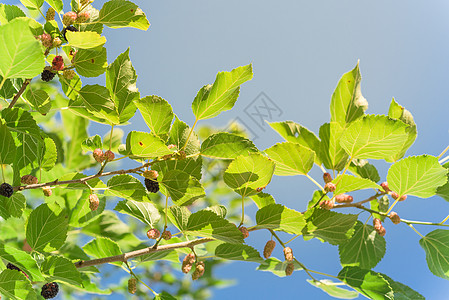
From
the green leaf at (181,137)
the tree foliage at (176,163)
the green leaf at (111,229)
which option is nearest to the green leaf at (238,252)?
the tree foliage at (176,163)

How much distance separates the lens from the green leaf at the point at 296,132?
3.09ft

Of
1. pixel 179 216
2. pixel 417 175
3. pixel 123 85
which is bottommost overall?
pixel 179 216

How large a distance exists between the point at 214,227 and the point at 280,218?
15cm

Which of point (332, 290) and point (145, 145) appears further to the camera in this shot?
point (332, 290)

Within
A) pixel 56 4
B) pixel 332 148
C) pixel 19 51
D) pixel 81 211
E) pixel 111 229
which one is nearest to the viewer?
pixel 19 51

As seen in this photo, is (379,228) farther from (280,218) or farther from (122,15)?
(122,15)

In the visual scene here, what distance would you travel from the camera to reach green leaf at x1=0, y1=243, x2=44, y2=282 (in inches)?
28.0

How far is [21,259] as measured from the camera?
72 cm

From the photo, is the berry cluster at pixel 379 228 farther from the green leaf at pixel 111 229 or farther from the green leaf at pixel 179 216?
the green leaf at pixel 111 229

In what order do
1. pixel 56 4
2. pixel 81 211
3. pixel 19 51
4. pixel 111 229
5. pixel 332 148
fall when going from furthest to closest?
pixel 111 229
pixel 81 211
pixel 332 148
pixel 56 4
pixel 19 51

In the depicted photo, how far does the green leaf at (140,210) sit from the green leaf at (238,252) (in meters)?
0.19

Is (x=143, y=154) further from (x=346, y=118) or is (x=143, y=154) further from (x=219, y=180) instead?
(x=219, y=180)

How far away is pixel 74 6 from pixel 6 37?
0.85ft

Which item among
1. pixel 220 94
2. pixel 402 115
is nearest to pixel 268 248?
pixel 220 94
